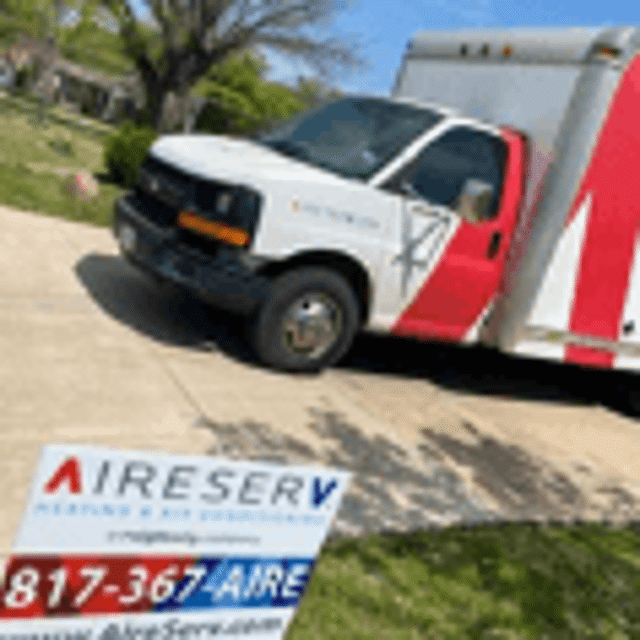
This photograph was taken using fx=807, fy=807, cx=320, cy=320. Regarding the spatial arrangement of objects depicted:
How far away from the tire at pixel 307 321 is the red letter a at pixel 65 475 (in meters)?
3.81

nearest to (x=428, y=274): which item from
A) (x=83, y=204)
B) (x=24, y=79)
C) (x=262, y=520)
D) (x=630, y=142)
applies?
(x=630, y=142)

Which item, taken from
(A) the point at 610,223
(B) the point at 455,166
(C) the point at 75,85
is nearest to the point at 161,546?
(B) the point at 455,166

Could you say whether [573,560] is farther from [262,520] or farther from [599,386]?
[599,386]

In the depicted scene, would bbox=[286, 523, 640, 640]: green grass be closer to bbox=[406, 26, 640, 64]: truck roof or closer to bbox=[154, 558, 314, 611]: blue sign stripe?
bbox=[154, 558, 314, 611]: blue sign stripe

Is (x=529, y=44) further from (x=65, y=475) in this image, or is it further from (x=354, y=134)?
(x=65, y=475)

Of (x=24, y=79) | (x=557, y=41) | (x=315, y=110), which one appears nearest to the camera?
(x=557, y=41)

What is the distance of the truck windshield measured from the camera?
5.98m

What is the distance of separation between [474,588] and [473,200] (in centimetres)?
297

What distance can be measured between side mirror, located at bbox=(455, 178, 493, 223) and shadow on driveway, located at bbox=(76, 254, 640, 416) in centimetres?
161

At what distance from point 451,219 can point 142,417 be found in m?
2.86

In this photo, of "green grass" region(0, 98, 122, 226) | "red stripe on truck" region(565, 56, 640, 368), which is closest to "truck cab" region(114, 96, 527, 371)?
"red stripe on truck" region(565, 56, 640, 368)

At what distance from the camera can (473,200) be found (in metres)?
5.86

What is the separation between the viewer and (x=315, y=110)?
6988 mm

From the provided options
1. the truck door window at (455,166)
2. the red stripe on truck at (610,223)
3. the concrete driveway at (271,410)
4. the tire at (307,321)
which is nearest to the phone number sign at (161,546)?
the concrete driveway at (271,410)
